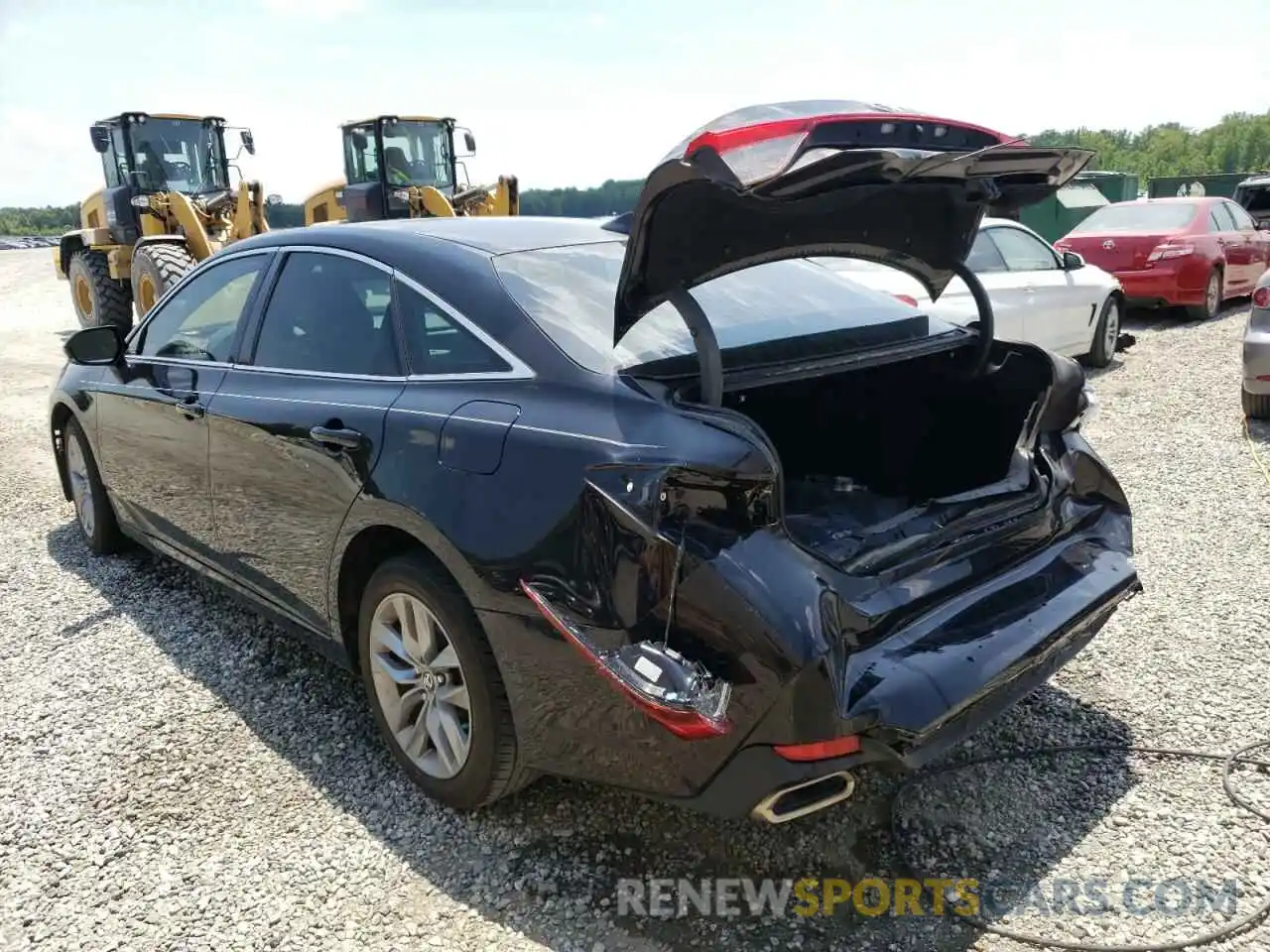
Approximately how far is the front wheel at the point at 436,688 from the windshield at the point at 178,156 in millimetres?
11911

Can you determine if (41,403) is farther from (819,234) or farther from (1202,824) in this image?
(1202,824)

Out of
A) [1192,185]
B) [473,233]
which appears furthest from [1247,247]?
[1192,185]

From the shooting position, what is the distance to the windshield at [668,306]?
270 centimetres

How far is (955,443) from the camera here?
3.39m

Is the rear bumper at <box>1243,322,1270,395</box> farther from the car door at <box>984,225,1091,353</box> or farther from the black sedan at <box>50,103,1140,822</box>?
the black sedan at <box>50,103,1140,822</box>

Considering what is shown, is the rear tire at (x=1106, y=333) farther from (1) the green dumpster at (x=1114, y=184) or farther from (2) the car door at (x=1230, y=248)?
(1) the green dumpster at (x=1114, y=184)

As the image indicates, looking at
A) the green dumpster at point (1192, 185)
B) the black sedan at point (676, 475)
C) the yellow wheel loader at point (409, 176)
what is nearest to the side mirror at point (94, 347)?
the black sedan at point (676, 475)

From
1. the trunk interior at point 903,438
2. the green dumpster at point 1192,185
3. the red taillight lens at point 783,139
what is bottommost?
the trunk interior at point 903,438

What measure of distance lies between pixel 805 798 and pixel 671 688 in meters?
0.39

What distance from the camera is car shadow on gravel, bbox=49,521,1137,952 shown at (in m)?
2.40

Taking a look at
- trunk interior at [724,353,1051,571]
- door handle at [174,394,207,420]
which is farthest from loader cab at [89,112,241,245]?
trunk interior at [724,353,1051,571]

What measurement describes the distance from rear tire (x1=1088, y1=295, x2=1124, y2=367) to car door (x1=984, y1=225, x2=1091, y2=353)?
35 centimetres

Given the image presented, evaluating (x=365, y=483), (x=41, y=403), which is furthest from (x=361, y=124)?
(x=365, y=483)

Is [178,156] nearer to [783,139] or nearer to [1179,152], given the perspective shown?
[783,139]
